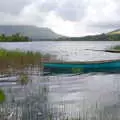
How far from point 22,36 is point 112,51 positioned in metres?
1.23

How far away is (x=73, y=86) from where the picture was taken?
4320 millimetres

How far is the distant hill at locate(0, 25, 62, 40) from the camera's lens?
4.11 meters

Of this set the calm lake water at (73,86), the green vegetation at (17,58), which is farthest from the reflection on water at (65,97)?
the green vegetation at (17,58)

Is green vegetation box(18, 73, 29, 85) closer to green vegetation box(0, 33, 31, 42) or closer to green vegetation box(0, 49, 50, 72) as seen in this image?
green vegetation box(0, 49, 50, 72)

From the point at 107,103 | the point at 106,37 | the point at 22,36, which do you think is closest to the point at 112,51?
the point at 106,37

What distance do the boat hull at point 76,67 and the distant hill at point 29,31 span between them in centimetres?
37

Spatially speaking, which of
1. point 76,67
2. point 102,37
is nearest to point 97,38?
point 102,37

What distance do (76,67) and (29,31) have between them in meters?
0.79

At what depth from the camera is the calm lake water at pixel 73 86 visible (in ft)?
13.0

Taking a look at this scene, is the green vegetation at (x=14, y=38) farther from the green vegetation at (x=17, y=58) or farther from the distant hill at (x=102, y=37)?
the distant hill at (x=102, y=37)

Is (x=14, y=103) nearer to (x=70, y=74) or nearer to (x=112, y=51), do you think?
(x=70, y=74)

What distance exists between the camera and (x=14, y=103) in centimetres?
379

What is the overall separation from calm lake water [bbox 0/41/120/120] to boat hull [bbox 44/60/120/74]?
67 millimetres

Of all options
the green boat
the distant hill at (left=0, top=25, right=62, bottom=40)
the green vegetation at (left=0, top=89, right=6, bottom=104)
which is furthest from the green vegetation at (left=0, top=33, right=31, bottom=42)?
the green vegetation at (left=0, top=89, right=6, bottom=104)
